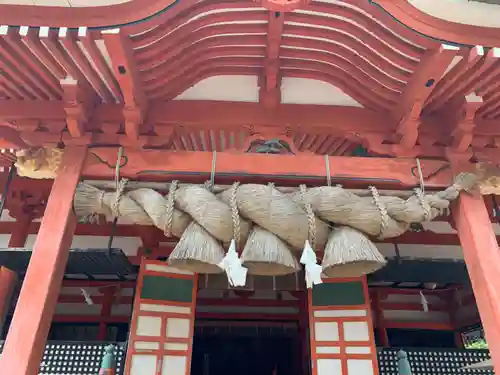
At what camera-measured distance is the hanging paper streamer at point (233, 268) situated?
2.36m

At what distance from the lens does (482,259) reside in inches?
108

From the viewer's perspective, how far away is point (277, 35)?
2879 millimetres

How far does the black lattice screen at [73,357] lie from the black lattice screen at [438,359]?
116 inches

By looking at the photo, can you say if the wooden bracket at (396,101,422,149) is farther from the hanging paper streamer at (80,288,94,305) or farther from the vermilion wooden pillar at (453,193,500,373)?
the hanging paper streamer at (80,288,94,305)

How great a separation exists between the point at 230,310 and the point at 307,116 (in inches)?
162

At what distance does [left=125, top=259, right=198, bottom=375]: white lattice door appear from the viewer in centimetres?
424

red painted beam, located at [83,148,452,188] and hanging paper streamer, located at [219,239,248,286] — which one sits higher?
red painted beam, located at [83,148,452,188]

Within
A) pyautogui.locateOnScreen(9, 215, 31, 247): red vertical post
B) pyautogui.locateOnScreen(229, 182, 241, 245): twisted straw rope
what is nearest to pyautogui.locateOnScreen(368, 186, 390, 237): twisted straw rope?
pyautogui.locateOnScreen(229, 182, 241, 245): twisted straw rope

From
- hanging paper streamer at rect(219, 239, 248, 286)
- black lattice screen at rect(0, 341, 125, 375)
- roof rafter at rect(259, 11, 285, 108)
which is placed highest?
roof rafter at rect(259, 11, 285, 108)

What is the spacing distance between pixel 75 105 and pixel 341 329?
3.52 m

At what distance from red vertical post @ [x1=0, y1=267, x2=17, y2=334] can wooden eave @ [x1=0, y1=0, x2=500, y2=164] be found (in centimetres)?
237

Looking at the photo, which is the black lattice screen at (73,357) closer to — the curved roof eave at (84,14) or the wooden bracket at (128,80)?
the wooden bracket at (128,80)

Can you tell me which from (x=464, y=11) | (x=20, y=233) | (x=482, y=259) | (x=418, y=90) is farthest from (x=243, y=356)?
(x=464, y=11)

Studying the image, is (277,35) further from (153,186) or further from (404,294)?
(404,294)
